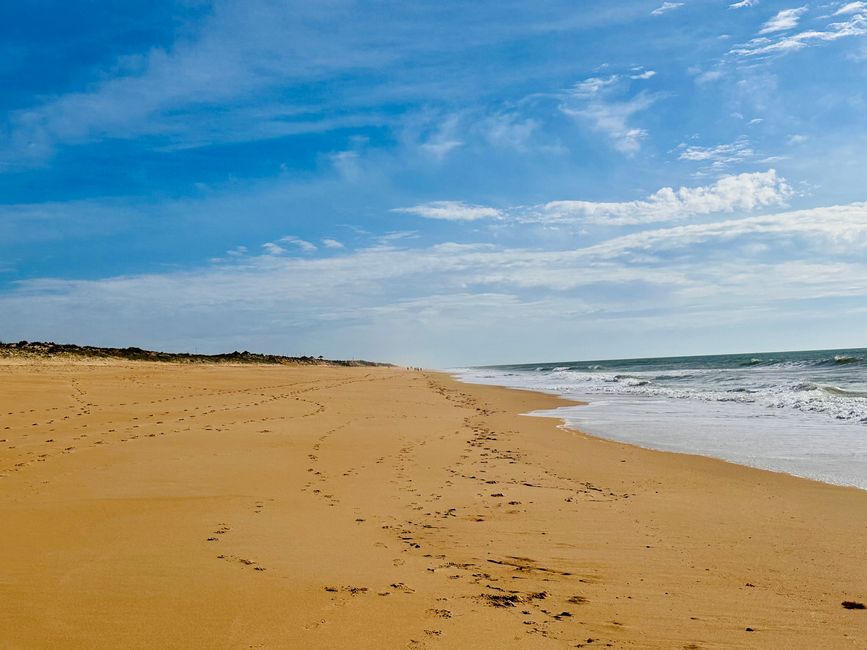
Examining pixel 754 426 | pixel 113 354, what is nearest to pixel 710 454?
pixel 754 426

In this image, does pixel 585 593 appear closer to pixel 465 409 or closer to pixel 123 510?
pixel 123 510

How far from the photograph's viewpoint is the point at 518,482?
8.37 meters

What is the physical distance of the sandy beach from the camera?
146 inches

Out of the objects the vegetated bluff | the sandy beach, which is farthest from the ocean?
the vegetated bluff

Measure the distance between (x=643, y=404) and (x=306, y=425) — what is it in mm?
13128

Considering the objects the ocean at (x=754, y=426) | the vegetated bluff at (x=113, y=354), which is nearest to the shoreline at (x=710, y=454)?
the ocean at (x=754, y=426)

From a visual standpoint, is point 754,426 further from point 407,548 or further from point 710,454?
point 407,548

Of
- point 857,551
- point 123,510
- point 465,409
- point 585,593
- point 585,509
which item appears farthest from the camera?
point 465,409

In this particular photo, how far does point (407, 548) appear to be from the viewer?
530 centimetres

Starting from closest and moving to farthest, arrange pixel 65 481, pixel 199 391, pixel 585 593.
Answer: pixel 585 593 < pixel 65 481 < pixel 199 391

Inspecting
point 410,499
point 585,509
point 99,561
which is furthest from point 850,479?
point 99,561

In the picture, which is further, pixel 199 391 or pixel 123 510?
pixel 199 391

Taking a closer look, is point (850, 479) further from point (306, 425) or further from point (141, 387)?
point (141, 387)

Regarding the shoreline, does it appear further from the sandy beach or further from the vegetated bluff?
the vegetated bluff
